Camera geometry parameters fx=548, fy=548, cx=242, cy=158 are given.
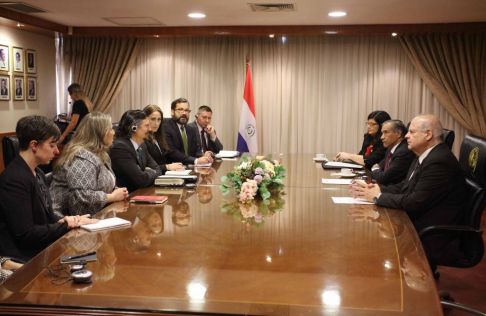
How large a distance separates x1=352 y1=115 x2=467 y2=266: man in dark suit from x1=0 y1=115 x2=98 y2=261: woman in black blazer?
1758mm

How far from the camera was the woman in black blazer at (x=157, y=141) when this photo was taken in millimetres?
5034

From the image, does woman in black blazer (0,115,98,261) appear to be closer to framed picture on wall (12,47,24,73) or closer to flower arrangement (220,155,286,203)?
flower arrangement (220,155,286,203)

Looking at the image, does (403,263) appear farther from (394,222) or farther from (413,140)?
(413,140)

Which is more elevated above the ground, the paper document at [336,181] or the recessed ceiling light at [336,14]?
the recessed ceiling light at [336,14]

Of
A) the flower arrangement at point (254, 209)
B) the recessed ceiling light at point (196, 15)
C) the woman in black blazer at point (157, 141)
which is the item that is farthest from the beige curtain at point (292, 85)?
the flower arrangement at point (254, 209)

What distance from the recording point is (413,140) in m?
3.41

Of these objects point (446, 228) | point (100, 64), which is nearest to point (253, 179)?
point (446, 228)

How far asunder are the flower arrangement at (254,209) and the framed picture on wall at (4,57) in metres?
4.66

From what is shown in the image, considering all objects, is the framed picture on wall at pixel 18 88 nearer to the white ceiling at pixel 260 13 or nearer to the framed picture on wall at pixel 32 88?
the framed picture on wall at pixel 32 88

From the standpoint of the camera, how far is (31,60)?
7.43 meters

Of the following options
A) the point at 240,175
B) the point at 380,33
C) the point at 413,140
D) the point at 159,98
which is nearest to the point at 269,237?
the point at 240,175

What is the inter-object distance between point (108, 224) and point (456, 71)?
19.7ft

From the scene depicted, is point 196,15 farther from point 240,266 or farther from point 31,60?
point 240,266

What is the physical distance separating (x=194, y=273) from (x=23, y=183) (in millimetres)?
1128
